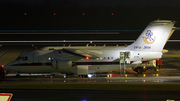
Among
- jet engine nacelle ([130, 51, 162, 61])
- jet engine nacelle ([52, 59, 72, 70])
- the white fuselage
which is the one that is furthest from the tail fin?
jet engine nacelle ([52, 59, 72, 70])

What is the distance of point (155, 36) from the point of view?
2428 centimetres

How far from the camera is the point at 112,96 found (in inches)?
608

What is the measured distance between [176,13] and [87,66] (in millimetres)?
72357

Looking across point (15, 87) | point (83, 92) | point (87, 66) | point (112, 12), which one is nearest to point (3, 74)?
point (15, 87)

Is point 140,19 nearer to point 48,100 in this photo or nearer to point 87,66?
point 87,66

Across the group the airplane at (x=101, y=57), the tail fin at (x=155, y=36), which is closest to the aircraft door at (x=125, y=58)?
the airplane at (x=101, y=57)

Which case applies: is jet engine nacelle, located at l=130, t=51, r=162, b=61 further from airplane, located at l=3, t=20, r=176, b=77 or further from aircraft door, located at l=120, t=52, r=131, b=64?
aircraft door, located at l=120, t=52, r=131, b=64

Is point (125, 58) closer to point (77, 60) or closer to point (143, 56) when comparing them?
point (143, 56)

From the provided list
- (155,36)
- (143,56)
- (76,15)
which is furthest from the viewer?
(76,15)

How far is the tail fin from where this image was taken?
24.0 meters

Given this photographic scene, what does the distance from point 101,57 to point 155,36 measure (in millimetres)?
5978

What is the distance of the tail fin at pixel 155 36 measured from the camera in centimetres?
2402

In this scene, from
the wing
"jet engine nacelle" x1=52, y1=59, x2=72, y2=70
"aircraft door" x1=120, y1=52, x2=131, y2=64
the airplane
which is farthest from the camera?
"aircraft door" x1=120, y1=52, x2=131, y2=64

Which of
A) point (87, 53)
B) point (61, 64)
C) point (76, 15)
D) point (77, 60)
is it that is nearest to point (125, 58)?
point (87, 53)
